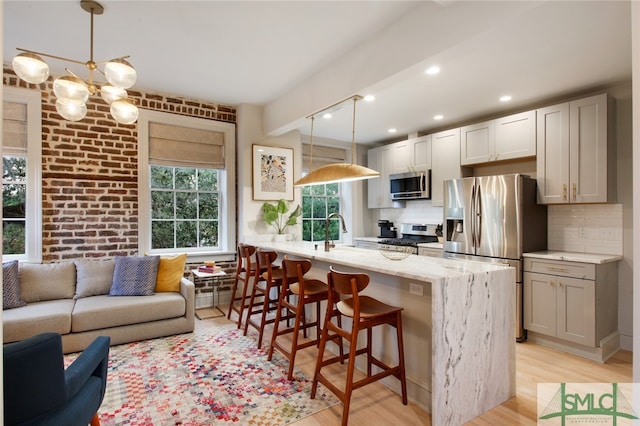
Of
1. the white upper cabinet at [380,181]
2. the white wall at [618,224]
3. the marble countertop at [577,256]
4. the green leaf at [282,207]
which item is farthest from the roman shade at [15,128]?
the white wall at [618,224]

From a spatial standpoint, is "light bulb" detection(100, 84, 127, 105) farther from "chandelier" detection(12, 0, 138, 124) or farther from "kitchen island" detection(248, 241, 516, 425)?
"kitchen island" detection(248, 241, 516, 425)

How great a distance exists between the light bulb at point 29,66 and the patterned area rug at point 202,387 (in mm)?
2215

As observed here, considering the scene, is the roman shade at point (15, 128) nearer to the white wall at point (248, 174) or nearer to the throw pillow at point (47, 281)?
the throw pillow at point (47, 281)

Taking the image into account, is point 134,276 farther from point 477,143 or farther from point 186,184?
point 477,143

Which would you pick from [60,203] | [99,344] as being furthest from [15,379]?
[60,203]

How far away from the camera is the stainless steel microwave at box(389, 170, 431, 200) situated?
5.16m

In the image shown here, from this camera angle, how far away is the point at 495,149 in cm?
430

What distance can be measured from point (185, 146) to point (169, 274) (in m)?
1.73

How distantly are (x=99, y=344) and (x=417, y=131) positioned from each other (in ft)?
16.3

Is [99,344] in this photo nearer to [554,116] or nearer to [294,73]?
[294,73]

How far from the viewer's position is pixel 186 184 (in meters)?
4.70

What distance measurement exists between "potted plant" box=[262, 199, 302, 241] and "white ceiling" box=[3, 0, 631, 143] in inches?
49.4

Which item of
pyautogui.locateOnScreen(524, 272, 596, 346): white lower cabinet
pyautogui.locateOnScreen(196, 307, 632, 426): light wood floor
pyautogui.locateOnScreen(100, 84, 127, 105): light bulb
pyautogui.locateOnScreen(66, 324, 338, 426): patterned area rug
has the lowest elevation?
pyautogui.locateOnScreen(196, 307, 632, 426): light wood floor

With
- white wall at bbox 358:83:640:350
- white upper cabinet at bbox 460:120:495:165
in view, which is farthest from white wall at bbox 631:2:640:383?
white upper cabinet at bbox 460:120:495:165
